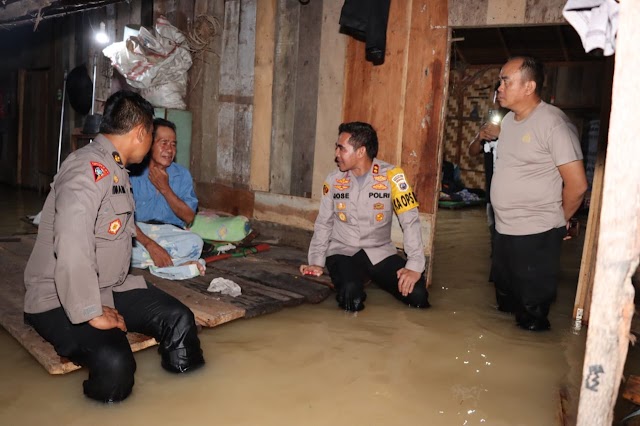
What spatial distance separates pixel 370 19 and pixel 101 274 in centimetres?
323

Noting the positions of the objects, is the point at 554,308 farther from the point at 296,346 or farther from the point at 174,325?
the point at 174,325

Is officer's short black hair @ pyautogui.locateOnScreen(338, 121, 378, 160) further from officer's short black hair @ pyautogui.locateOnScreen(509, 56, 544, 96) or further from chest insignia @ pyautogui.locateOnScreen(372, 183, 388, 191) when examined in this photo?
officer's short black hair @ pyautogui.locateOnScreen(509, 56, 544, 96)

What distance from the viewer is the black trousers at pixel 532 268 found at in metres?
3.78

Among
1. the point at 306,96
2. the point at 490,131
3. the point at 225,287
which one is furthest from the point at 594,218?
the point at 306,96

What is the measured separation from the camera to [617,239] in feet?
5.64

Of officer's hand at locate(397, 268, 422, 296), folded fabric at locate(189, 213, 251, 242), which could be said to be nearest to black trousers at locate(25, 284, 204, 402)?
officer's hand at locate(397, 268, 422, 296)

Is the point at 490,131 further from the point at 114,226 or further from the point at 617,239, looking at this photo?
the point at 114,226

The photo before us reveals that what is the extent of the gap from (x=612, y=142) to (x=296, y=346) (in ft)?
7.83

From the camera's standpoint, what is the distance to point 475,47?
11.8 meters

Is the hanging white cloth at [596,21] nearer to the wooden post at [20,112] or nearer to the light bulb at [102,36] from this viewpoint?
the light bulb at [102,36]

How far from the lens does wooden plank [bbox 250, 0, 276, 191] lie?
5820 millimetres

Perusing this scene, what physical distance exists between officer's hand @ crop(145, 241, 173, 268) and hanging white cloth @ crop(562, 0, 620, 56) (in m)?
3.41

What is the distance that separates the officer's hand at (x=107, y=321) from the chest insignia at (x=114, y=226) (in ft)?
1.30

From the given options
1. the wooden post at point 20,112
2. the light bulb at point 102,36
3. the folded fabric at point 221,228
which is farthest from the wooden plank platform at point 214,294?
the wooden post at point 20,112
